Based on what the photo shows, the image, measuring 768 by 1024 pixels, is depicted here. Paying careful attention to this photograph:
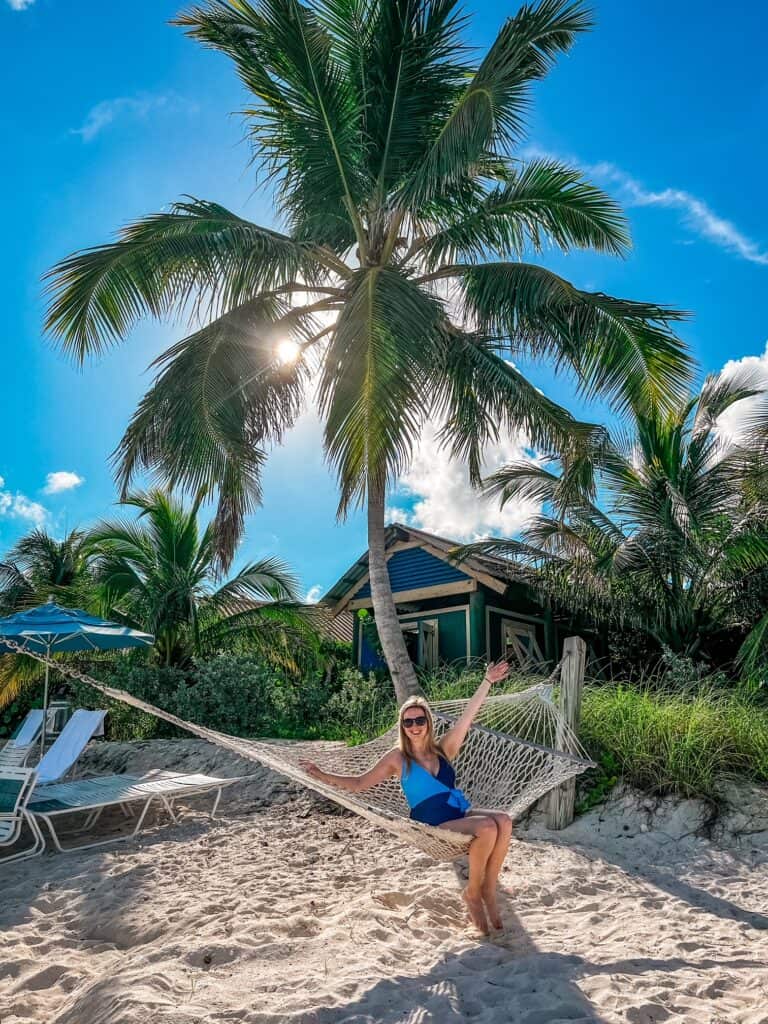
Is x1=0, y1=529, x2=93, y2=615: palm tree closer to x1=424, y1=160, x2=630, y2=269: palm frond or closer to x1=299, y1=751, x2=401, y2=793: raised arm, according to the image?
x1=424, y1=160, x2=630, y2=269: palm frond

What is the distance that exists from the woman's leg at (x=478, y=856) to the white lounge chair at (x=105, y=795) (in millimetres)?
2786

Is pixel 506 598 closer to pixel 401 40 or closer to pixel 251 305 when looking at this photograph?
pixel 251 305

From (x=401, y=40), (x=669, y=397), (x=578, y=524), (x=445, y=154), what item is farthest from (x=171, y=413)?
(x=578, y=524)

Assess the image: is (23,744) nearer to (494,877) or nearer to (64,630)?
(64,630)

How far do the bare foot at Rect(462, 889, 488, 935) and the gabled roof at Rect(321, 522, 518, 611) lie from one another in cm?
820

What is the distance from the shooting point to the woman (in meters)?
3.38

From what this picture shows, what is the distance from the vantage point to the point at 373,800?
14.9ft

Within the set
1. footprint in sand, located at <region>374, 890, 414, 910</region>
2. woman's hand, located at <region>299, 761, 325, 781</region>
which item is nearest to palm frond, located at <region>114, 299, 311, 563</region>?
woman's hand, located at <region>299, 761, 325, 781</region>

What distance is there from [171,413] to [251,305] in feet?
4.64

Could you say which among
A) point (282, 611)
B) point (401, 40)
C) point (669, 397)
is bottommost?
point (282, 611)

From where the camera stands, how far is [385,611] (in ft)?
22.7

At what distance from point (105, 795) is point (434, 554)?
25.8 ft

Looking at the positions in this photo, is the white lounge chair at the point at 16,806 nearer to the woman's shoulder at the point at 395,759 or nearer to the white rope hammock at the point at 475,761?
the white rope hammock at the point at 475,761

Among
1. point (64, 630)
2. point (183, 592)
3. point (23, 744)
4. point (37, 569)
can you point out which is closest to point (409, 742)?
point (64, 630)
